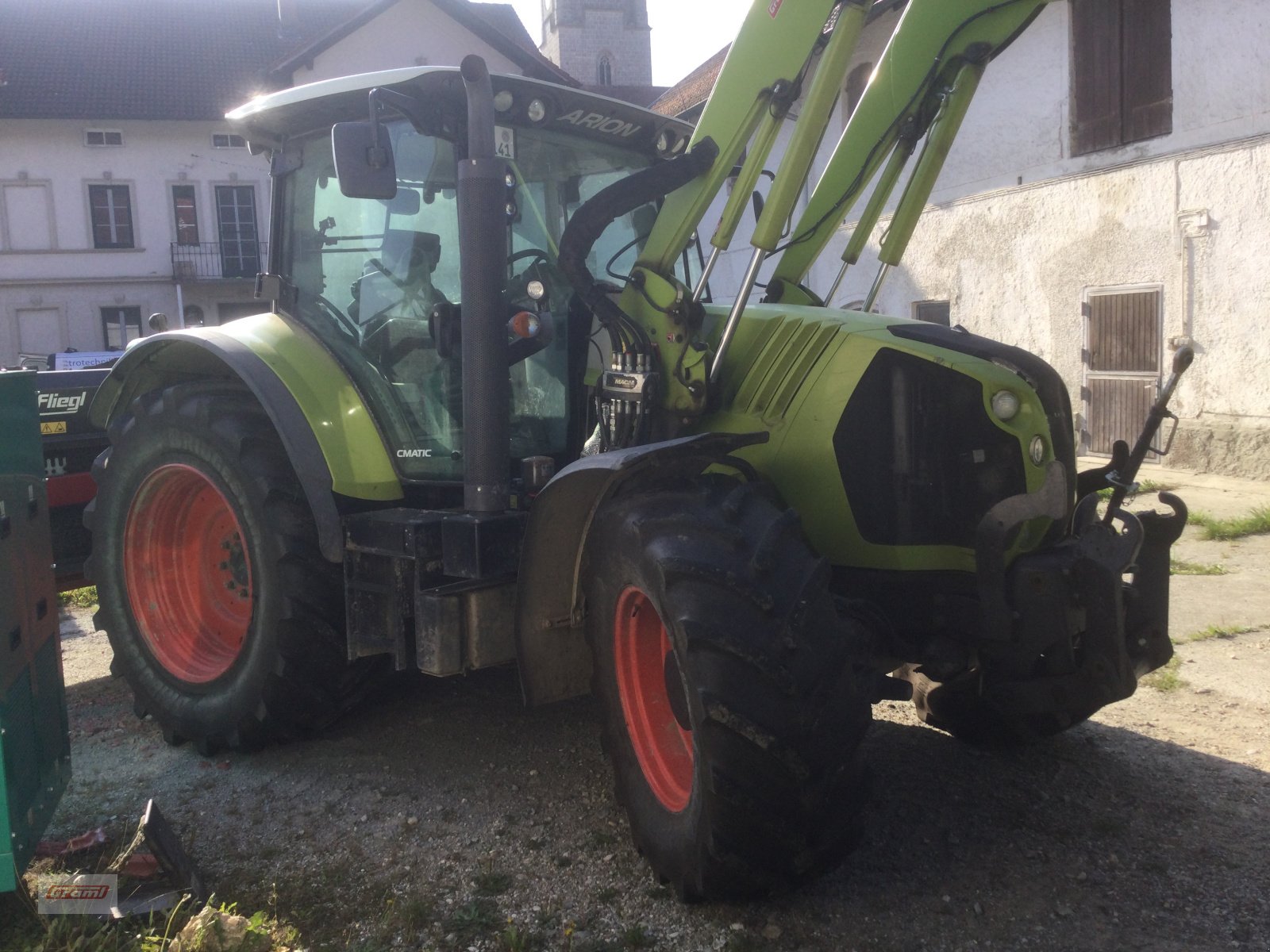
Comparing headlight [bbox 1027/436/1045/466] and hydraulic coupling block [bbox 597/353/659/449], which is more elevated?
hydraulic coupling block [bbox 597/353/659/449]

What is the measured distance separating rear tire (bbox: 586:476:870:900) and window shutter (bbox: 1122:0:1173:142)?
9167mm

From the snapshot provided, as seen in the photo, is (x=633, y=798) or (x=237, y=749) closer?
(x=633, y=798)

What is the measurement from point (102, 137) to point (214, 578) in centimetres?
→ 2621

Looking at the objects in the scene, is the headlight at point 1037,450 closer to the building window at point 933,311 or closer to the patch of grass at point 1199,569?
the patch of grass at point 1199,569

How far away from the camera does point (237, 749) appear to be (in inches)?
167

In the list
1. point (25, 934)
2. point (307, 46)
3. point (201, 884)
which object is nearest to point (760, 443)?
point (201, 884)

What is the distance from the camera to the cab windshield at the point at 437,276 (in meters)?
3.92

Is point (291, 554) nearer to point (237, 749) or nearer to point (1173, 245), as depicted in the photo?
point (237, 749)

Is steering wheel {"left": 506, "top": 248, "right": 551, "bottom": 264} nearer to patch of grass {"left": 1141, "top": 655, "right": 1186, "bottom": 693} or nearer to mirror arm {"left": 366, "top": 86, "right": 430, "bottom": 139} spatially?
mirror arm {"left": 366, "top": 86, "right": 430, "bottom": 139}

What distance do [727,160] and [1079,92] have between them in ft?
29.1

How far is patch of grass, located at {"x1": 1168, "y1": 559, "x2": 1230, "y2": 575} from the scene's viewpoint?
6.75 m

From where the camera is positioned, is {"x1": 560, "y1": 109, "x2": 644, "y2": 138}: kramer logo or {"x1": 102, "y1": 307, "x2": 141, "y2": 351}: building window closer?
{"x1": 560, "y1": 109, "x2": 644, "y2": 138}: kramer logo

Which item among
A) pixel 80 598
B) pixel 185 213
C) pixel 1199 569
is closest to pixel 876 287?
pixel 1199 569

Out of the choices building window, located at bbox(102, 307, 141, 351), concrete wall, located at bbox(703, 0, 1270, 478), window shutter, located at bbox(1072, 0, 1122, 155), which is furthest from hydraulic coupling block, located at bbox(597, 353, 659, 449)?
building window, located at bbox(102, 307, 141, 351)
